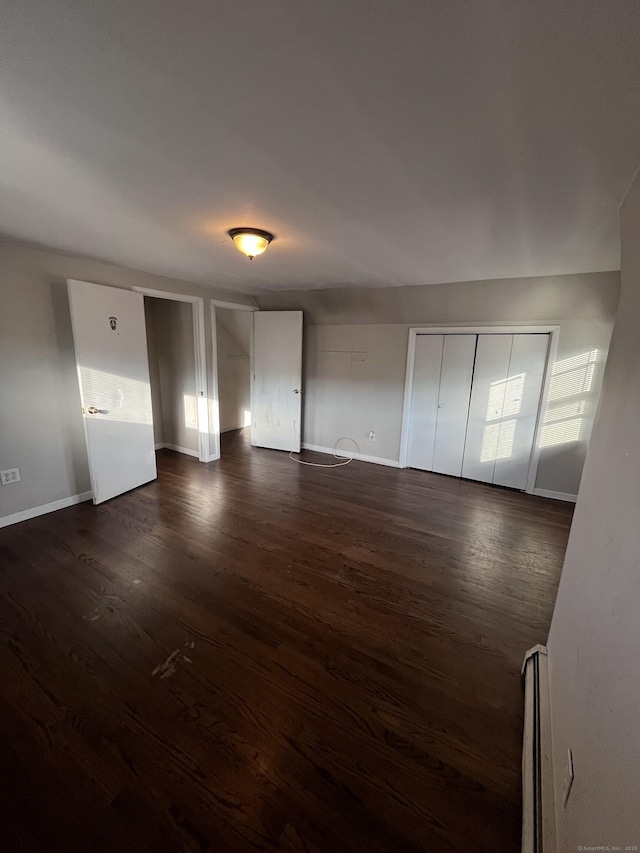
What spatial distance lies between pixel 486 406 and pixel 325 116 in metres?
3.42

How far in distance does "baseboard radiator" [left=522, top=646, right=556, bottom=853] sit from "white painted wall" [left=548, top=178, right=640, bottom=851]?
0.17 feet

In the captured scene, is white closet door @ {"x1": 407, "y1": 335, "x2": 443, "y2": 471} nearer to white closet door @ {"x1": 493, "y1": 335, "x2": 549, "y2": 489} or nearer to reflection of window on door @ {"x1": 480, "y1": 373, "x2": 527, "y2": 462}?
reflection of window on door @ {"x1": 480, "y1": 373, "x2": 527, "y2": 462}

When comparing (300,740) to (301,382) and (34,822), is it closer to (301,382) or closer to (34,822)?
(34,822)

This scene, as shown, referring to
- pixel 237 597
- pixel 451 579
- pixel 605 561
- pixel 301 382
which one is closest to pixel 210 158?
pixel 605 561

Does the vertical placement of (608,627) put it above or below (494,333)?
below

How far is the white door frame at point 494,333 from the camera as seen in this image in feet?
11.0

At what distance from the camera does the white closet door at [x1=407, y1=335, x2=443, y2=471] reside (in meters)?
3.98

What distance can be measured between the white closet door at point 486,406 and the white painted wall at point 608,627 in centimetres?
218

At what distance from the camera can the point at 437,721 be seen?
138 cm

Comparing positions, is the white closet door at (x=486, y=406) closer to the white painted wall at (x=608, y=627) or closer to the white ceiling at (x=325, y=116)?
the white ceiling at (x=325, y=116)

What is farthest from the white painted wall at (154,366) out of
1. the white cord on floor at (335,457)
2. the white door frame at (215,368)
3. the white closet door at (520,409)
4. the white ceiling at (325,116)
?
the white closet door at (520,409)

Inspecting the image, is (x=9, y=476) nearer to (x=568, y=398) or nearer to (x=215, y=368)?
(x=215, y=368)

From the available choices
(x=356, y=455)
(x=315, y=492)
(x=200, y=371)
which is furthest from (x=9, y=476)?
(x=356, y=455)

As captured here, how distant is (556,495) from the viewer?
11.6 feet
